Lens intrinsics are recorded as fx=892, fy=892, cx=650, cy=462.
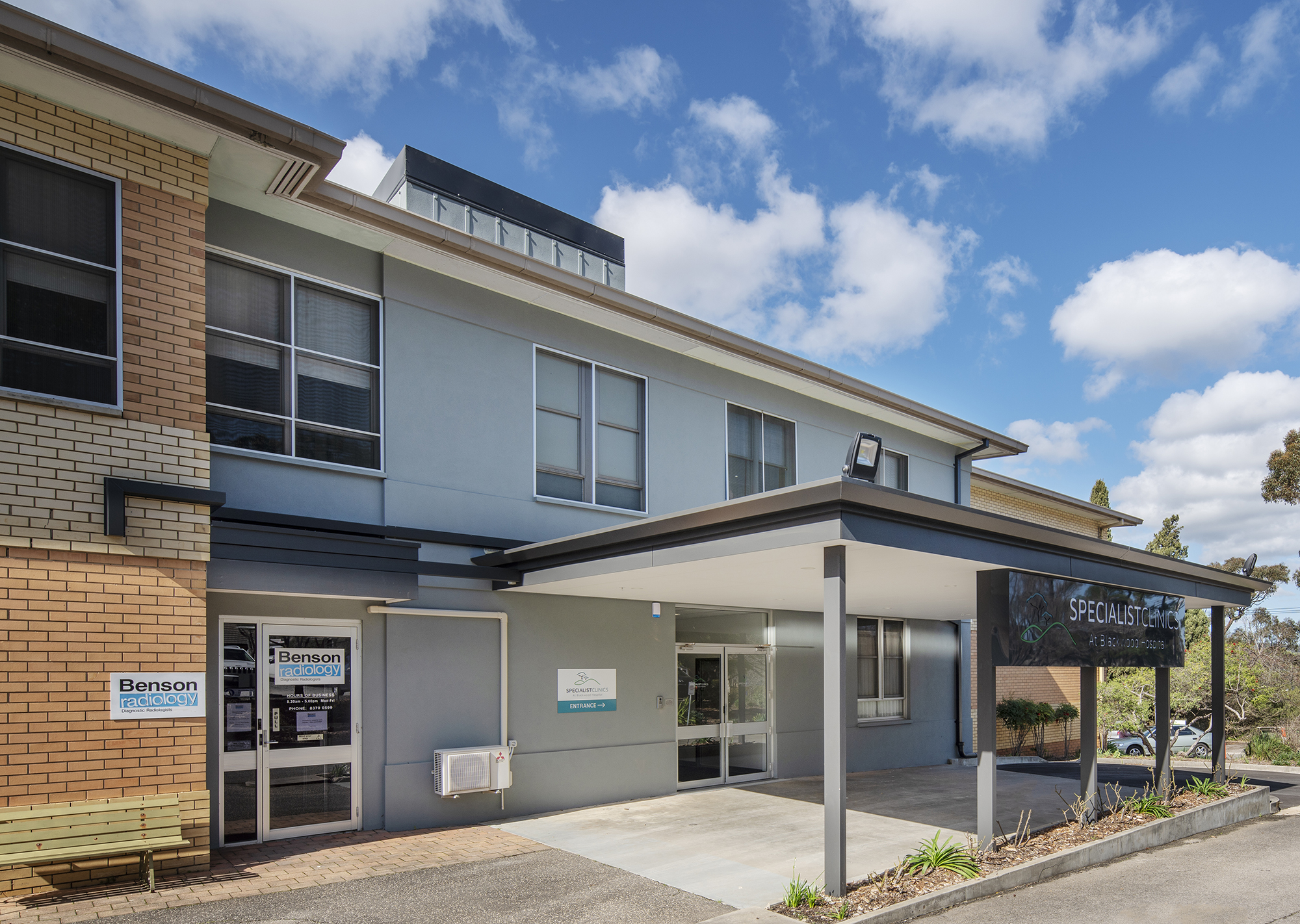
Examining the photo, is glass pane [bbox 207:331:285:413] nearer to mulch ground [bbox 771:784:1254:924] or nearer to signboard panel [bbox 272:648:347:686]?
signboard panel [bbox 272:648:347:686]

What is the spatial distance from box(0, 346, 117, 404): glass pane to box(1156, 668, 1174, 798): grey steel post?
1198 centimetres

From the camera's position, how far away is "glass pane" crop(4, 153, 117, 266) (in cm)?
691

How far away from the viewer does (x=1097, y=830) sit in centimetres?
949

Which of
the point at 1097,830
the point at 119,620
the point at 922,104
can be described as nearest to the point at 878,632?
the point at 1097,830

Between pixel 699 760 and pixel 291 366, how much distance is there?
25.1 feet

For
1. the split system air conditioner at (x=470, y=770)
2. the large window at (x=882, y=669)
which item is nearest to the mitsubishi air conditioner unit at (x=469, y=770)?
the split system air conditioner at (x=470, y=770)

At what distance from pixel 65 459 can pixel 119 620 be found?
130 centimetres

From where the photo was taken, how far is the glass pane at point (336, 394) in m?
9.07

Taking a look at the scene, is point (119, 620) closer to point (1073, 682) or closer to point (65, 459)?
point (65, 459)

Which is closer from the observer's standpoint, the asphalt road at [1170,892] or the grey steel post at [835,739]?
the grey steel post at [835,739]

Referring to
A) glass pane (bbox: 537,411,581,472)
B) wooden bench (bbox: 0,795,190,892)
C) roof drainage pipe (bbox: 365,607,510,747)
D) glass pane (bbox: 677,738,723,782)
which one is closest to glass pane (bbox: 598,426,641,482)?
glass pane (bbox: 537,411,581,472)

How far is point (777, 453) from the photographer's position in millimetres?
14336

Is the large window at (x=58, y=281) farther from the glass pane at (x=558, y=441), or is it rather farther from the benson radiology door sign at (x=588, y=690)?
the benson radiology door sign at (x=588, y=690)

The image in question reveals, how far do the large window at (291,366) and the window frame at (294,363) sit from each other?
0.01m
